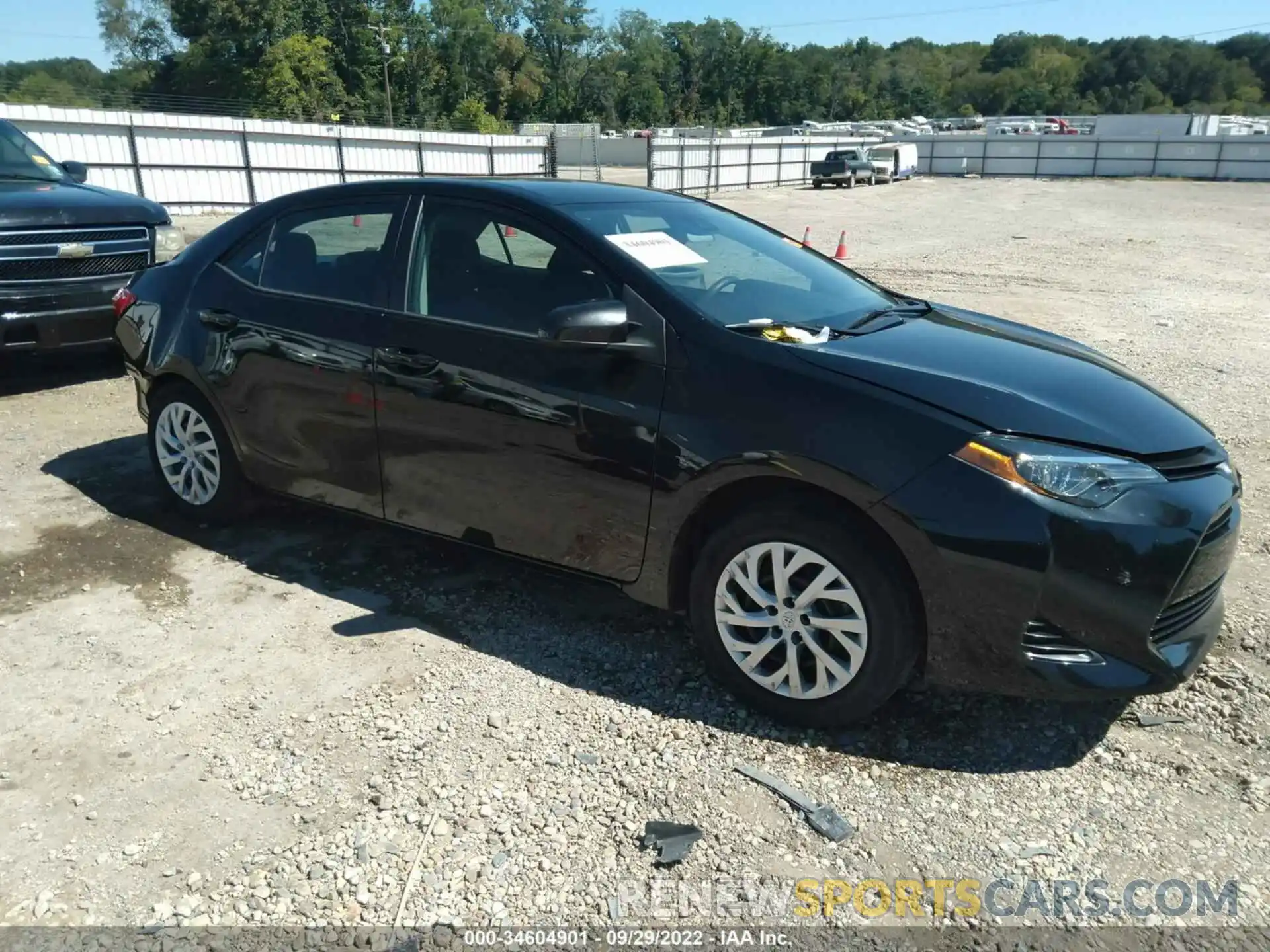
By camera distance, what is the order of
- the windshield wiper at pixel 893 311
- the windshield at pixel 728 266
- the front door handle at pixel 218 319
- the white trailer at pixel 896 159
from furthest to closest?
the white trailer at pixel 896 159, the front door handle at pixel 218 319, the windshield wiper at pixel 893 311, the windshield at pixel 728 266

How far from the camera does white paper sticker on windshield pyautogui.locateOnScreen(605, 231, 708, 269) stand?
143 inches

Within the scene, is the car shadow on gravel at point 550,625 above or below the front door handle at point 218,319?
below

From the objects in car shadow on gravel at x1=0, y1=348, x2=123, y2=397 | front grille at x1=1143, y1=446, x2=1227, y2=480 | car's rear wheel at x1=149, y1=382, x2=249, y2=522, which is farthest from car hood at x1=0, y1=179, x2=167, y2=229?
front grille at x1=1143, y1=446, x2=1227, y2=480

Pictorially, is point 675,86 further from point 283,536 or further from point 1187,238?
point 283,536

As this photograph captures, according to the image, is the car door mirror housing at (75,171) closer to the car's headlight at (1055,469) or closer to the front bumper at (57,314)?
the front bumper at (57,314)

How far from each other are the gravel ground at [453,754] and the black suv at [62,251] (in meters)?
2.52

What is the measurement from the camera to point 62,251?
23.4 feet

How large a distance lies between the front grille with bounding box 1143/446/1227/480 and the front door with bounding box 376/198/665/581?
159 centimetres

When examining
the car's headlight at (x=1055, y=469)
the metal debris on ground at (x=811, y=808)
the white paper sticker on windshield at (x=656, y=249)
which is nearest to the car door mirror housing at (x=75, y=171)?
the white paper sticker on windshield at (x=656, y=249)

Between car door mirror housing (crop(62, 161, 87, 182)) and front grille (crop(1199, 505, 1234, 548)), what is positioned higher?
car door mirror housing (crop(62, 161, 87, 182))

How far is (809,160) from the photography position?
41.0 m

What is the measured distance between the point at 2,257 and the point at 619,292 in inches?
221

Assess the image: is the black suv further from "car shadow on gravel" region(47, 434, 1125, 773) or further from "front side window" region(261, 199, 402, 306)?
"front side window" region(261, 199, 402, 306)

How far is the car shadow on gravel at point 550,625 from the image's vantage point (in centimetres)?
322
